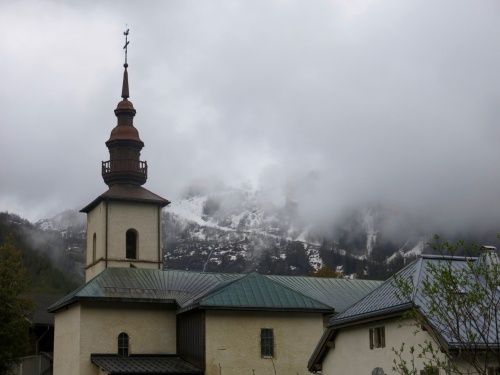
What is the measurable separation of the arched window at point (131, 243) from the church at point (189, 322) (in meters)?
1.34

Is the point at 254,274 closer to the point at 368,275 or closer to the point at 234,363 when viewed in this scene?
the point at 234,363

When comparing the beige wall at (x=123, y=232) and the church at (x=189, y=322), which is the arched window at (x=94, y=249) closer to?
the beige wall at (x=123, y=232)

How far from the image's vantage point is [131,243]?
4272cm

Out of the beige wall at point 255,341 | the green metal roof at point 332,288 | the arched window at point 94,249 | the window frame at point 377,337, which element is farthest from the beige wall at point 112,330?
the window frame at point 377,337

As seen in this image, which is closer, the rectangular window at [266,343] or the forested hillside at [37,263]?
the rectangular window at [266,343]

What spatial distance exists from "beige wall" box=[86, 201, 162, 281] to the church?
75cm

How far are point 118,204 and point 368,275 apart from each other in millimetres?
105989

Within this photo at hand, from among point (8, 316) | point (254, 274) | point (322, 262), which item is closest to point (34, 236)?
point (322, 262)

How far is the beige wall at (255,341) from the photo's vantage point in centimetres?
3253

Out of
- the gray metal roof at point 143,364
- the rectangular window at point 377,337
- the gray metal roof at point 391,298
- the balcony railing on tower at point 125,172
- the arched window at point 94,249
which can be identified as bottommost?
the gray metal roof at point 143,364

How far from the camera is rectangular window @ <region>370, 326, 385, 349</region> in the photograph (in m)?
22.7

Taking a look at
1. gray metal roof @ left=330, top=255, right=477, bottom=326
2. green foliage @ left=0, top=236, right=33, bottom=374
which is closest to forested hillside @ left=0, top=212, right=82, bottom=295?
green foliage @ left=0, top=236, right=33, bottom=374

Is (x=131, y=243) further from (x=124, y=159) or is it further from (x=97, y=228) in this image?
(x=124, y=159)

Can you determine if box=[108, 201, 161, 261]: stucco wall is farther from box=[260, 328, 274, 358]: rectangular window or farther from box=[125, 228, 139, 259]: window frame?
box=[260, 328, 274, 358]: rectangular window
